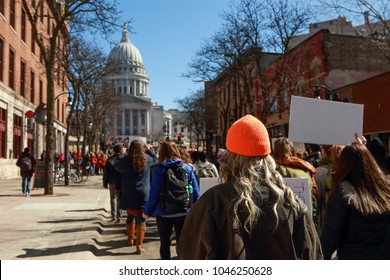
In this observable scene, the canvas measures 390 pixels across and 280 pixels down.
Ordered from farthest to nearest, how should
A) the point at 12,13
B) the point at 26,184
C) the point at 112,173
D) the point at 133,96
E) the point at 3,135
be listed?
the point at 133,96
the point at 12,13
the point at 3,135
the point at 26,184
the point at 112,173

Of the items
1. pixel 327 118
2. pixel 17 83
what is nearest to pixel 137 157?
pixel 327 118

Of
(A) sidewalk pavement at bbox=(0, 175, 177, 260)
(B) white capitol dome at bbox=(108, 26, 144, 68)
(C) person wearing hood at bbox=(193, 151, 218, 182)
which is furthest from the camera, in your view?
(B) white capitol dome at bbox=(108, 26, 144, 68)

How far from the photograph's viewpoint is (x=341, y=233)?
126 inches

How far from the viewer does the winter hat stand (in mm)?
2381

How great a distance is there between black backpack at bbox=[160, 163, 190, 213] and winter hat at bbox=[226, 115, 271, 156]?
349 cm

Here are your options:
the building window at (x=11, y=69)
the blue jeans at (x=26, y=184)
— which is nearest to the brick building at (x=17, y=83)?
the building window at (x=11, y=69)

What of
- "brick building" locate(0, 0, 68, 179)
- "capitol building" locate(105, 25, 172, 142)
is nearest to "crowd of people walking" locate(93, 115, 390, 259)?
"brick building" locate(0, 0, 68, 179)

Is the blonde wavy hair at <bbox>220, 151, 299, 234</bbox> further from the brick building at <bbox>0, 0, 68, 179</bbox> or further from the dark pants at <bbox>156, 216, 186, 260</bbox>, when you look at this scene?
the brick building at <bbox>0, 0, 68, 179</bbox>

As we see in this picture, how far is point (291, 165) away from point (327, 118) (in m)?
0.68

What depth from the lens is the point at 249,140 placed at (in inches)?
93.7

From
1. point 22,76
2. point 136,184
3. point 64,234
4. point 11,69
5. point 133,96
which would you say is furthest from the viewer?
point 133,96

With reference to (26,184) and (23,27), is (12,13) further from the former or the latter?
(26,184)

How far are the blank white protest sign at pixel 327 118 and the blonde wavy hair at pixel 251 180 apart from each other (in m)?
3.00

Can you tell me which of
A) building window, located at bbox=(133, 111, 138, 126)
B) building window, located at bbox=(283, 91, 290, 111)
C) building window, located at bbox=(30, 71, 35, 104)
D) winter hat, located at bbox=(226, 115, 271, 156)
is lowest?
winter hat, located at bbox=(226, 115, 271, 156)
